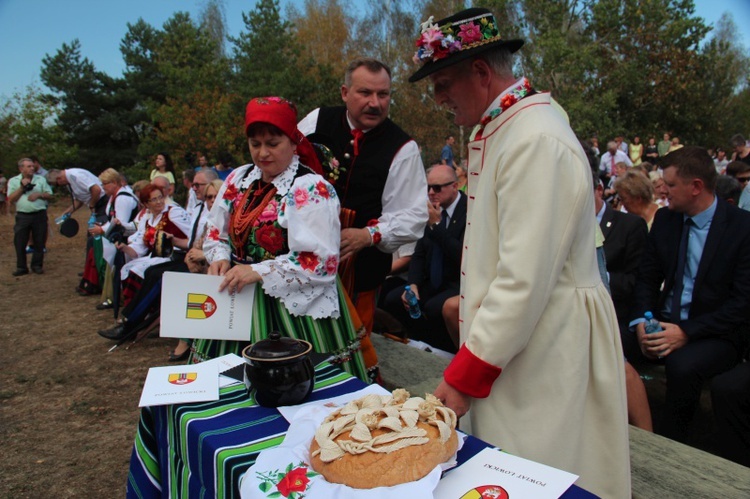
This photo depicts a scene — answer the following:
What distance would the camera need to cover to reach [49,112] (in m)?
25.6

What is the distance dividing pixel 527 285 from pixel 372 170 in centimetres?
176

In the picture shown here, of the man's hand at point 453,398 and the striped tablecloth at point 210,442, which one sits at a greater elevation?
the man's hand at point 453,398

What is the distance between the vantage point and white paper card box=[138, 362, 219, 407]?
1.68 meters

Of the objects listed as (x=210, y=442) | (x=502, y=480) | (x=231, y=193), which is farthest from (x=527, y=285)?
(x=231, y=193)

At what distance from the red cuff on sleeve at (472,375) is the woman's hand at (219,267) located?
1.31 m

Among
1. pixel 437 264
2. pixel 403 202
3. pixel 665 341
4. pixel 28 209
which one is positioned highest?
pixel 403 202

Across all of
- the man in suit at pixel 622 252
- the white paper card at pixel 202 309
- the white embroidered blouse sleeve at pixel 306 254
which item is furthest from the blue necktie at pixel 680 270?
the white paper card at pixel 202 309

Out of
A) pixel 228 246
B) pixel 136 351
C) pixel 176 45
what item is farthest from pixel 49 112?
pixel 228 246

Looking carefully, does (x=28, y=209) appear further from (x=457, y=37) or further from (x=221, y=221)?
(x=457, y=37)

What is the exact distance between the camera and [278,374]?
158cm

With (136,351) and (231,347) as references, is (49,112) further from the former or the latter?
(231,347)

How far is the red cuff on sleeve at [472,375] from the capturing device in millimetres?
1430

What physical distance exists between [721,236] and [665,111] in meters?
25.7

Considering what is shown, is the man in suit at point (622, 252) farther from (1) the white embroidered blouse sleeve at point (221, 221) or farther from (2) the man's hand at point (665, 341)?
(1) the white embroidered blouse sleeve at point (221, 221)
